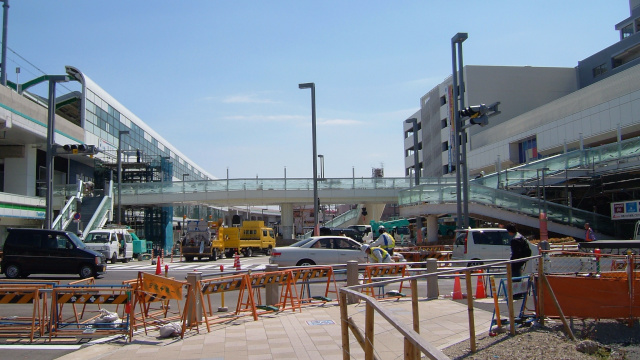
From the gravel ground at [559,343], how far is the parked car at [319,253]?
34.4ft

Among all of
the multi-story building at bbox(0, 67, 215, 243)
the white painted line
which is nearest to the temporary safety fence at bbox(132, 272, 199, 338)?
the white painted line

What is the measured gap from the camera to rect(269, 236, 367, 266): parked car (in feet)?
60.5

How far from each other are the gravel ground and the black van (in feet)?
55.9

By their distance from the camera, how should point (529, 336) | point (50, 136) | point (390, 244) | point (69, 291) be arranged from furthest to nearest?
point (50, 136)
point (390, 244)
point (69, 291)
point (529, 336)

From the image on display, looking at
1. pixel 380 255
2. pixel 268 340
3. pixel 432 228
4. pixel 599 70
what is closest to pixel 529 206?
pixel 432 228

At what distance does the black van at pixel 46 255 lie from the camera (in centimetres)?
2066

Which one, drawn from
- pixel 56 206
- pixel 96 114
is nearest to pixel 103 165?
pixel 96 114

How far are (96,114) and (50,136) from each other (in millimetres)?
25513

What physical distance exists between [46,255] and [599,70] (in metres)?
56.7

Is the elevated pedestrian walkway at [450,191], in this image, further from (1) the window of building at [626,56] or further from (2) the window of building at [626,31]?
(2) the window of building at [626,31]

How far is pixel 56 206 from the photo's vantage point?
135 ft

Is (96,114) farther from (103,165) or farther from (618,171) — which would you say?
(618,171)

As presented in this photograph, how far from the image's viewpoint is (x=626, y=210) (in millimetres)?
24359

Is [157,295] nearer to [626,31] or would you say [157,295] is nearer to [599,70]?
[599,70]
